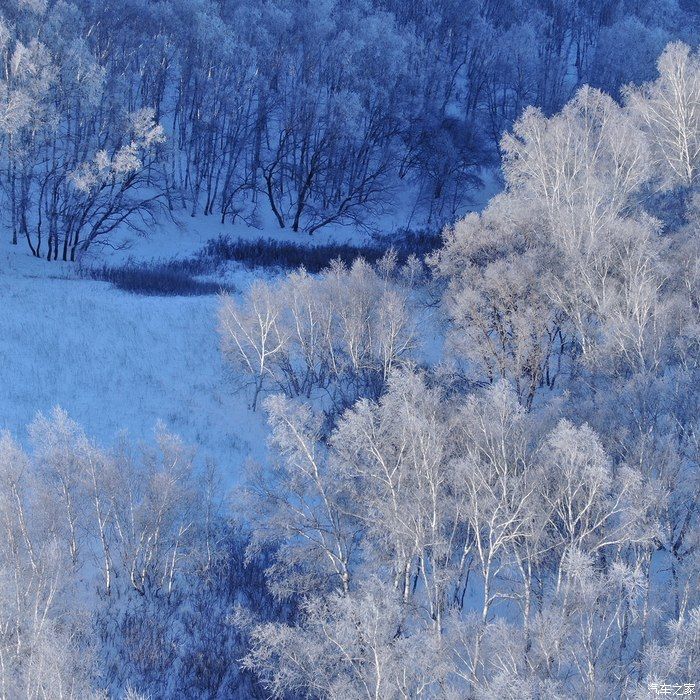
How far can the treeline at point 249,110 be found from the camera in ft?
90.9

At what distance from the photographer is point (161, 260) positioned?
1207 inches

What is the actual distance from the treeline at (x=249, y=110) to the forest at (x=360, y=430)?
0.79 feet

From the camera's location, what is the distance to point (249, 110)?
3825 cm

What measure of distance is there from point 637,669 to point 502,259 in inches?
476

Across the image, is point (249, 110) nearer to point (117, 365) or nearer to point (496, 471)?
point (117, 365)

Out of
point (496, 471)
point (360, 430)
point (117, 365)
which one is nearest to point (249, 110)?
point (117, 365)

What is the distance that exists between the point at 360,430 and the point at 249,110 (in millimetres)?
29122

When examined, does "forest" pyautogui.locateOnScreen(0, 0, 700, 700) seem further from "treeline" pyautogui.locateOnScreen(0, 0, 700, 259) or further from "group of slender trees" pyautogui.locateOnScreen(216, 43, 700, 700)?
"treeline" pyautogui.locateOnScreen(0, 0, 700, 259)

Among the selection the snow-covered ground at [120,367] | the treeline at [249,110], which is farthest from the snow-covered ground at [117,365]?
the treeline at [249,110]

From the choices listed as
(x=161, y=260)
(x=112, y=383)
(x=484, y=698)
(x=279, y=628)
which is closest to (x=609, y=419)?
(x=484, y=698)

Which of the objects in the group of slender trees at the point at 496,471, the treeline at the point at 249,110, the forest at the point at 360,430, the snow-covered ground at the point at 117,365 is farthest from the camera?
the treeline at the point at 249,110

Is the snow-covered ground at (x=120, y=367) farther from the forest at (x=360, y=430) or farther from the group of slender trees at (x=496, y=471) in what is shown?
the group of slender trees at (x=496, y=471)

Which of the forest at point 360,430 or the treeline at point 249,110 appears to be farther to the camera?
the treeline at point 249,110

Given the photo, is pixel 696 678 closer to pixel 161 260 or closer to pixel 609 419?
pixel 609 419
